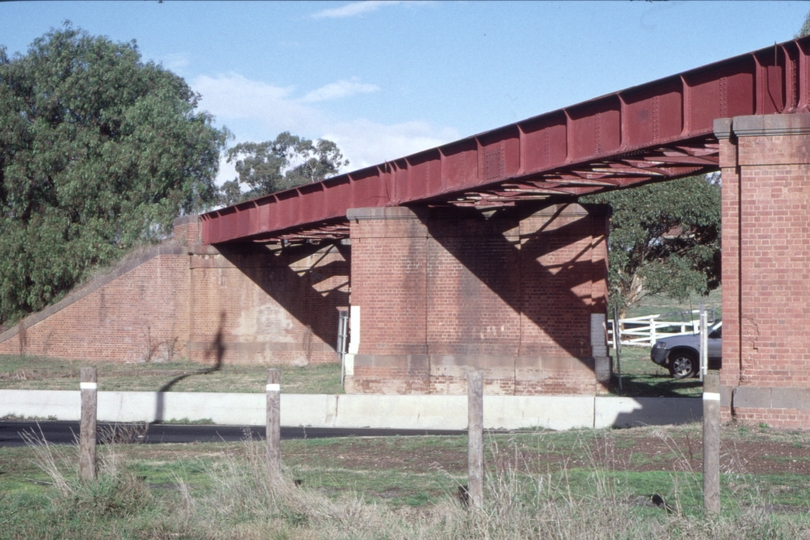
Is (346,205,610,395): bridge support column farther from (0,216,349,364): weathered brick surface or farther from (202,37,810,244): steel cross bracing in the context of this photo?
(0,216,349,364): weathered brick surface

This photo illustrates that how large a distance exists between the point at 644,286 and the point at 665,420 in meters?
29.4

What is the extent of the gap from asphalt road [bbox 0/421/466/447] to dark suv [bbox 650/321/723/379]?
1274 centimetres

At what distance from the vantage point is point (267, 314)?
110 feet

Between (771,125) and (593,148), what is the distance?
159 inches

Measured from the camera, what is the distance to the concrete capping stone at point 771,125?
44.5 feet

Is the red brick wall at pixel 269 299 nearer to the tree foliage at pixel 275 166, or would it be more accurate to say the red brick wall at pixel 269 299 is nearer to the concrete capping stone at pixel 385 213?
the concrete capping stone at pixel 385 213

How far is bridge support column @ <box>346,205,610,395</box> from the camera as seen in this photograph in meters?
22.3

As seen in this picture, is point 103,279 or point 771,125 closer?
point 771,125

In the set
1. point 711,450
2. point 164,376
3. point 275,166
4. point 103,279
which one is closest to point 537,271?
point 164,376

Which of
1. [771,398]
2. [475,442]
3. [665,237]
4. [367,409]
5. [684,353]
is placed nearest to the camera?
[475,442]

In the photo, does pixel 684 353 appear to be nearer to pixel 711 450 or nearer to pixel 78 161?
pixel 711 450

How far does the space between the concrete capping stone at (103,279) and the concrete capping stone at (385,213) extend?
1217 centimetres

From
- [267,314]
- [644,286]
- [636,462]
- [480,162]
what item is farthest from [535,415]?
[644,286]

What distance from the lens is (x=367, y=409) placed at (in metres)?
20.2
